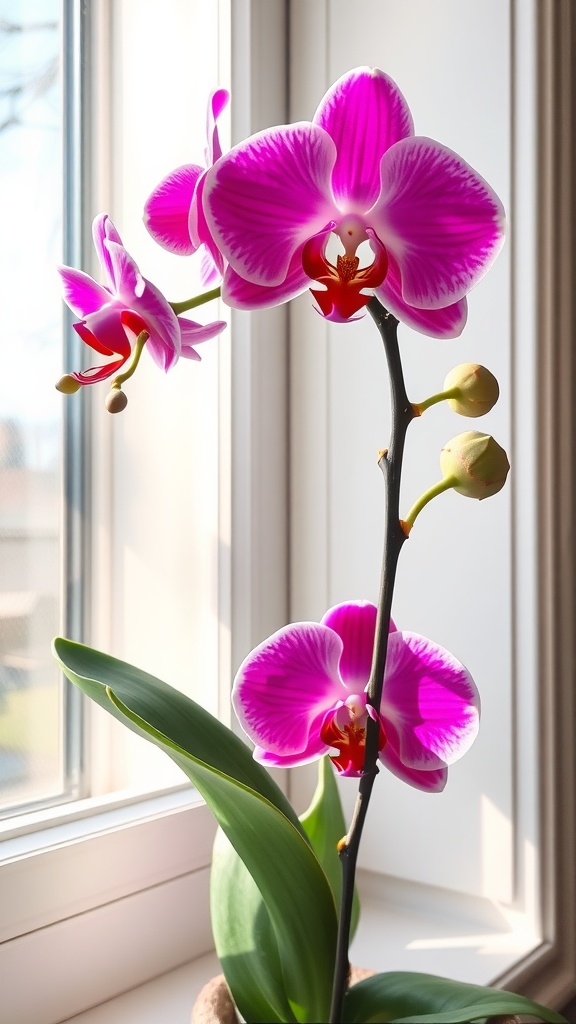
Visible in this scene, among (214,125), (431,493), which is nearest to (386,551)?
(431,493)

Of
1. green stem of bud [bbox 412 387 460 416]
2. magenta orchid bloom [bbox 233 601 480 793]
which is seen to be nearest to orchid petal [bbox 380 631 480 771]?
magenta orchid bloom [bbox 233 601 480 793]

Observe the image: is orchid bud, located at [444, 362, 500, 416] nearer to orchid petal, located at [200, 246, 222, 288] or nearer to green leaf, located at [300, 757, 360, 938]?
orchid petal, located at [200, 246, 222, 288]

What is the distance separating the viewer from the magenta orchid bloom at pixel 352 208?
450 millimetres

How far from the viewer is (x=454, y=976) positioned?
829mm

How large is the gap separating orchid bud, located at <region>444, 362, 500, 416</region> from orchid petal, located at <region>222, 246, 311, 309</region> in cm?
10

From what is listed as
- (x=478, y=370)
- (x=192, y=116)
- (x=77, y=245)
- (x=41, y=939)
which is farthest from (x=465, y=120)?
(x=41, y=939)

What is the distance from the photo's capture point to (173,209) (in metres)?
0.51

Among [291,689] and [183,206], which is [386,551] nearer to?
[291,689]

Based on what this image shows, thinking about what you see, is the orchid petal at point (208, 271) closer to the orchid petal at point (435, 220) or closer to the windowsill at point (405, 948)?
the orchid petal at point (435, 220)

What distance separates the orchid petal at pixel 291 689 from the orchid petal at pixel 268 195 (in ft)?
0.70

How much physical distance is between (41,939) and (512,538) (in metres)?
0.57

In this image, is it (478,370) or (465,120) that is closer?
(478,370)

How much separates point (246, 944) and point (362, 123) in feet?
1.80

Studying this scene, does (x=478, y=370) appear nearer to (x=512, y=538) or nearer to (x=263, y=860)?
(x=263, y=860)
